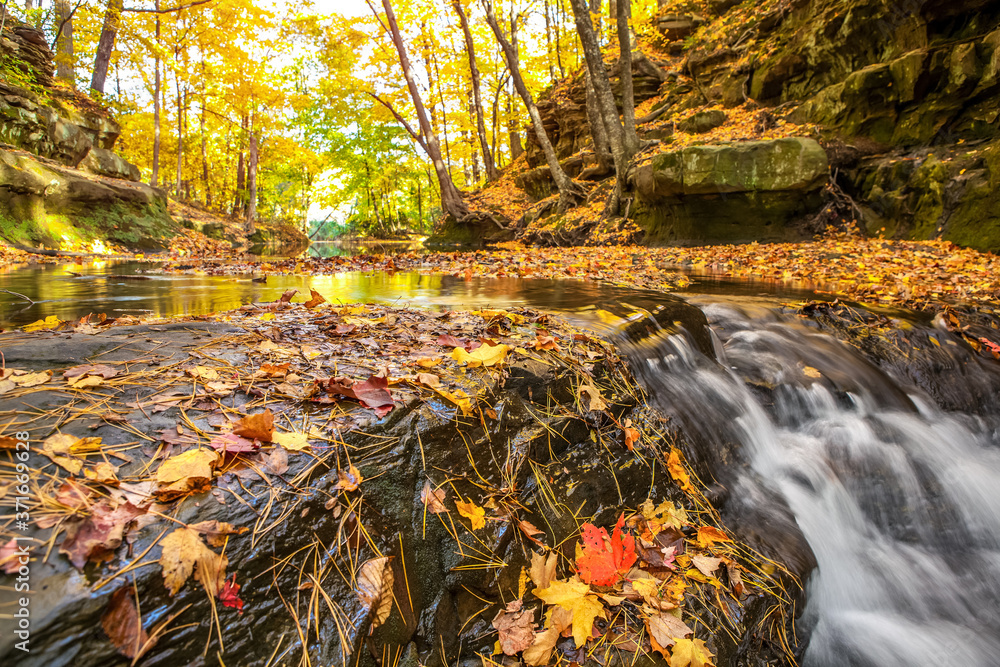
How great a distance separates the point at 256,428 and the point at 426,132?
585 inches

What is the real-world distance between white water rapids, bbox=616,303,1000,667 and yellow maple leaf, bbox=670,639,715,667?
32.1 inches

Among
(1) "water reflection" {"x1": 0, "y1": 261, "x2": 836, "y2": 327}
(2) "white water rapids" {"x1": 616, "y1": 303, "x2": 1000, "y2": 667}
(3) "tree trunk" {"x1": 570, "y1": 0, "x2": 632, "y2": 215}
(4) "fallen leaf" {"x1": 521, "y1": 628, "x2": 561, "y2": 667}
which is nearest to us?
(4) "fallen leaf" {"x1": 521, "y1": 628, "x2": 561, "y2": 667}

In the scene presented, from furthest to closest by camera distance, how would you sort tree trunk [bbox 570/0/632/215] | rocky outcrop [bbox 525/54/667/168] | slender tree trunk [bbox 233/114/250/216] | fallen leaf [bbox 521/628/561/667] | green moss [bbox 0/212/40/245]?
slender tree trunk [bbox 233/114/250/216]
rocky outcrop [bbox 525/54/667/168]
tree trunk [bbox 570/0/632/215]
green moss [bbox 0/212/40/245]
fallen leaf [bbox 521/628/561/667]

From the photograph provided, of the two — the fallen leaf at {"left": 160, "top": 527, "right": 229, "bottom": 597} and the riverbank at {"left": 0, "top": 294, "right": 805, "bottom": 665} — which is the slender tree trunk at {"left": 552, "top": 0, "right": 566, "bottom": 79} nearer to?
the riverbank at {"left": 0, "top": 294, "right": 805, "bottom": 665}

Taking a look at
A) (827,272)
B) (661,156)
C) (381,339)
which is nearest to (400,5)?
(661,156)

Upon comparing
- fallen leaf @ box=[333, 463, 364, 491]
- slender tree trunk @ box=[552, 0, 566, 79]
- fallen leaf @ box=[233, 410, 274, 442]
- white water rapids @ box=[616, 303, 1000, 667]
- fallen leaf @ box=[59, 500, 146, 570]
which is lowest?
white water rapids @ box=[616, 303, 1000, 667]

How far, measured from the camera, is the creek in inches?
86.8

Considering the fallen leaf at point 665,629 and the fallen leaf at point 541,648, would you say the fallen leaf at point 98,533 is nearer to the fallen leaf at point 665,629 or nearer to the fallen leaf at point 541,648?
the fallen leaf at point 541,648

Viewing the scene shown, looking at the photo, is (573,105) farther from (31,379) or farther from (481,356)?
(31,379)

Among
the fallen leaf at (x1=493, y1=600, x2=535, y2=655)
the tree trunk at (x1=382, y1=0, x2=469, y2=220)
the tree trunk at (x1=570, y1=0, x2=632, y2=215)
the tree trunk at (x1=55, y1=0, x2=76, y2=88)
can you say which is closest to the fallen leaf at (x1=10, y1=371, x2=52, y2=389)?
the fallen leaf at (x1=493, y1=600, x2=535, y2=655)

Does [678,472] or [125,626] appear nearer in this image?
[125,626]

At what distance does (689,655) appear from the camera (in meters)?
1.50

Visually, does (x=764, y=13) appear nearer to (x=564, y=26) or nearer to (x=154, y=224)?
(x=564, y=26)

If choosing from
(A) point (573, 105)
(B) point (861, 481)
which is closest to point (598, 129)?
(A) point (573, 105)
